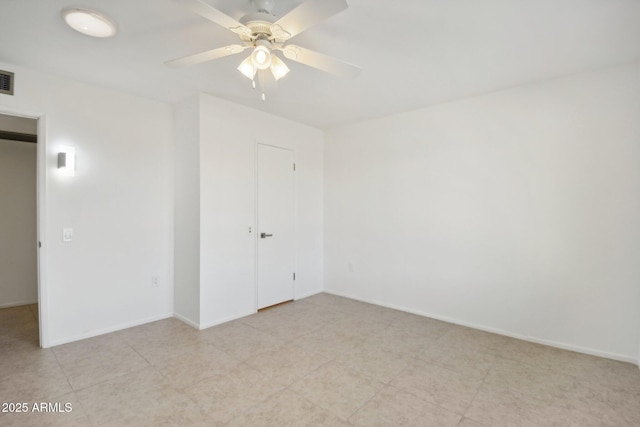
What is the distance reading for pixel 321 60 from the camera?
6.14ft

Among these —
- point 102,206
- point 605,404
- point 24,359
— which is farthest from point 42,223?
point 605,404

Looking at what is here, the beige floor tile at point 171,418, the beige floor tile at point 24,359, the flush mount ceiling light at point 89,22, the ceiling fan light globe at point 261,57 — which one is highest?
the flush mount ceiling light at point 89,22

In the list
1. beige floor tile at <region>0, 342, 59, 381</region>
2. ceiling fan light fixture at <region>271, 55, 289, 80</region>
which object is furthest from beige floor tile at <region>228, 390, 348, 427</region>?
ceiling fan light fixture at <region>271, 55, 289, 80</region>

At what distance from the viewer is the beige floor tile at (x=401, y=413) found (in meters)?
1.83

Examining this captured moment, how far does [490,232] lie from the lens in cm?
316

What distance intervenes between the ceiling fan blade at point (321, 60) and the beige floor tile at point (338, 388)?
7.09 feet

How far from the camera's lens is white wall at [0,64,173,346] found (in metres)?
2.78

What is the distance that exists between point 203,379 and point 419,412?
61.1 inches

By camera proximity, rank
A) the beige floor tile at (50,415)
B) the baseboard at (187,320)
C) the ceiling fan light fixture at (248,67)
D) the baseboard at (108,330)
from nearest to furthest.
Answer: the beige floor tile at (50,415) < the ceiling fan light fixture at (248,67) < the baseboard at (108,330) < the baseboard at (187,320)

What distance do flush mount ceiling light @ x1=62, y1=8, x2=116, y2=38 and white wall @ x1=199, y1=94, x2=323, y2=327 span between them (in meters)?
1.20

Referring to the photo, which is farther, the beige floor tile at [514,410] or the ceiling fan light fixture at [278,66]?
the ceiling fan light fixture at [278,66]

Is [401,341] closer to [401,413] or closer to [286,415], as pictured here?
[401,413]

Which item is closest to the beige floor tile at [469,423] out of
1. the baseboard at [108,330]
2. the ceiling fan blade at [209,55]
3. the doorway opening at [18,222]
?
the ceiling fan blade at [209,55]

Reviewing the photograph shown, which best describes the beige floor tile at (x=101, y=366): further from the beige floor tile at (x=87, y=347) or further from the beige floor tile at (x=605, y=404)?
the beige floor tile at (x=605, y=404)
